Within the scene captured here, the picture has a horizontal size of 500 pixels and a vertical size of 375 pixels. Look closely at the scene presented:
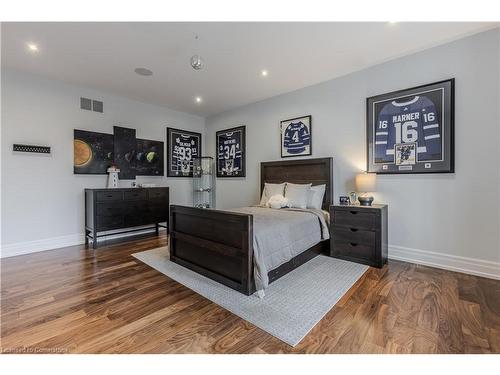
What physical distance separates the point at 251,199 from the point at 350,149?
221 centimetres

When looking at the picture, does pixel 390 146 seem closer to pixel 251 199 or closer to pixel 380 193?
pixel 380 193

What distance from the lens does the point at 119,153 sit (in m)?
4.46

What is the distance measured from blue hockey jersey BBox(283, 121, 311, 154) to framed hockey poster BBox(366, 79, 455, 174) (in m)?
1.03

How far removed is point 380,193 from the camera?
331cm

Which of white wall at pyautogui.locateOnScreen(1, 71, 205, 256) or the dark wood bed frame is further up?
white wall at pyautogui.locateOnScreen(1, 71, 205, 256)

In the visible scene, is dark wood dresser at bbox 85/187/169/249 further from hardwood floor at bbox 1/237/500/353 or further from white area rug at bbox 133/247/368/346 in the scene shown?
white area rug at bbox 133/247/368/346

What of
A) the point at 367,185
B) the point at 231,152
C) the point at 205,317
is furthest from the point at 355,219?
the point at 231,152

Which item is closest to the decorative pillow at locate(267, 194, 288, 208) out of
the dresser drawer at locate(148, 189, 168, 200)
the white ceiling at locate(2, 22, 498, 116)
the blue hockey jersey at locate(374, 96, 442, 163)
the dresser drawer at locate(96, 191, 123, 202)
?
the blue hockey jersey at locate(374, 96, 442, 163)

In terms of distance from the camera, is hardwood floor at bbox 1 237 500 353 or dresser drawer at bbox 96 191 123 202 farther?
dresser drawer at bbox 96 191 123 202

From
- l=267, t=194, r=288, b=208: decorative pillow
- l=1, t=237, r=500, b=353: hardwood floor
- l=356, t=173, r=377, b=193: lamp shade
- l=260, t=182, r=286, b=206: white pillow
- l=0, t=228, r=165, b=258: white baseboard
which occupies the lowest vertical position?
l=1, t=237, r=500, b=353: hardwood floor

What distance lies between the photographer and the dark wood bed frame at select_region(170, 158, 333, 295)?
7.20ft

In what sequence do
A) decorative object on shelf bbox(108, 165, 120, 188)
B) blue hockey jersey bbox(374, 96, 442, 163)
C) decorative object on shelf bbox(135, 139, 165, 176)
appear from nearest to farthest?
blue hockey jersey bbox(374, 96, 442, 163)
decorative object on shelf bbox(108, 165, 120, 188)
decorative object on shelf bbox(135, 139, 165, 176)

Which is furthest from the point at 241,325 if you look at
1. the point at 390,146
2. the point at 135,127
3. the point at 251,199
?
the point at 135,127
